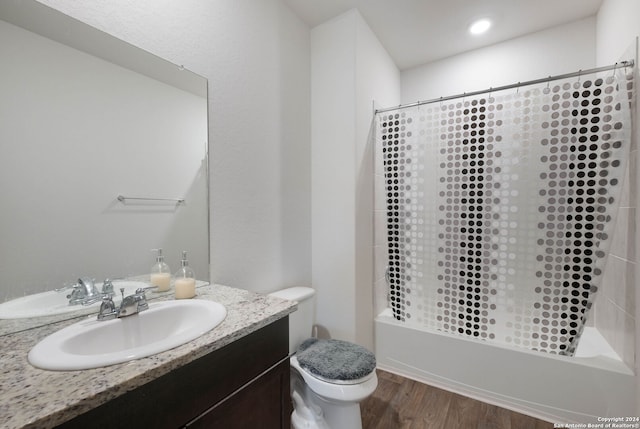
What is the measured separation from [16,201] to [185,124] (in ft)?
2.11

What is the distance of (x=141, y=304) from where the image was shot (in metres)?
0.97

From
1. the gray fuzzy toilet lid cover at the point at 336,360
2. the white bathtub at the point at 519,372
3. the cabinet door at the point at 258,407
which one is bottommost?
the white bathtub at the point at 519,372

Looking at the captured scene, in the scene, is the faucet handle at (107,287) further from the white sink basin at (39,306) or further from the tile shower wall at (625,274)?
the tile shower wall at (625,274)

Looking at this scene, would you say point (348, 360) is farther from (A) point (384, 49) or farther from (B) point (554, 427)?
(A) point (384, 49)

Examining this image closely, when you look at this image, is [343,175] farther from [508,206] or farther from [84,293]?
[84,293]

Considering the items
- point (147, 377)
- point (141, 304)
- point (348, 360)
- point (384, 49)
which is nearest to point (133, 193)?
point (141, 304)

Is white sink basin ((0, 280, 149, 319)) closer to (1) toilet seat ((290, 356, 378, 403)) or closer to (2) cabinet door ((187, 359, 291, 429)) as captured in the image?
(2) cabinet door ((187, 359, 291, 429))

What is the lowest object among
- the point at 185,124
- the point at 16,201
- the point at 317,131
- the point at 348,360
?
the point at 348,360

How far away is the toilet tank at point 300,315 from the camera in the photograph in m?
1.53

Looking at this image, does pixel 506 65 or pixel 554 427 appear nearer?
pixel 554 427

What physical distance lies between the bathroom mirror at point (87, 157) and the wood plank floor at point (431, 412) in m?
1.33

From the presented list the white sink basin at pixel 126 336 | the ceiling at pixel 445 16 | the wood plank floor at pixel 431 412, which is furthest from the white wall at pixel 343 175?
the white sink basin at pixel 126 336

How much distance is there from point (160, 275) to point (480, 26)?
269 centimetres

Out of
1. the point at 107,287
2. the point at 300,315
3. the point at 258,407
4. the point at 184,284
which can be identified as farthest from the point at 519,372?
the point at 107,287
